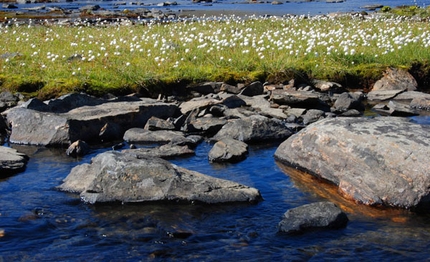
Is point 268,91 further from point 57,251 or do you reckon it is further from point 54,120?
point 57,251

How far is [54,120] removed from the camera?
13.8m

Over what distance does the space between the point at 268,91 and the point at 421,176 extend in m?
9.04

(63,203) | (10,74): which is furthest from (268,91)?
(63,203)

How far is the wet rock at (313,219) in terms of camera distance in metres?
8.47

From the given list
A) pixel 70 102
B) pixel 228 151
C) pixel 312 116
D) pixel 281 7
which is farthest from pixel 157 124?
pixel 281 7

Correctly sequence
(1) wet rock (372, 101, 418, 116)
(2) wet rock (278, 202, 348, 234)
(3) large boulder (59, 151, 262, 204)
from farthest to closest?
(1) wet rock (372, 101, 418, 116), (3) large boulder (59, 151, 262, 204), (2) wet rock (278, 202, 348, 234)

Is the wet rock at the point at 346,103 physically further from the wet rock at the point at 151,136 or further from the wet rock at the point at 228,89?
the wet rock at the point at 151,136

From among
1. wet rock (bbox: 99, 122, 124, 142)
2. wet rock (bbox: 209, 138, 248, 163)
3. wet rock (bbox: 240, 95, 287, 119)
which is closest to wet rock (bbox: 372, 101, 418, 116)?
wet rock (bbox: 240, 95, 287, 119)

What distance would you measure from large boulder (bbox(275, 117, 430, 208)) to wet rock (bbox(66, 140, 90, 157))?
4780 millimetres

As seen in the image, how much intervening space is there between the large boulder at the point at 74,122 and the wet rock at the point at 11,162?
140 centimetres

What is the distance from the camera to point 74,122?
1371 cm

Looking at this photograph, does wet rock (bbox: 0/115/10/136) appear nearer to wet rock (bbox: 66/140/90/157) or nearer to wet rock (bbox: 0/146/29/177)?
wet rock (bbox: 0/146/29/177)

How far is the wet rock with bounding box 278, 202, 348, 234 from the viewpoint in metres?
8.47

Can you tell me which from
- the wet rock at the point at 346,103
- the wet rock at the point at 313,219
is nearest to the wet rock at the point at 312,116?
the wet rock at the point at 346,103
